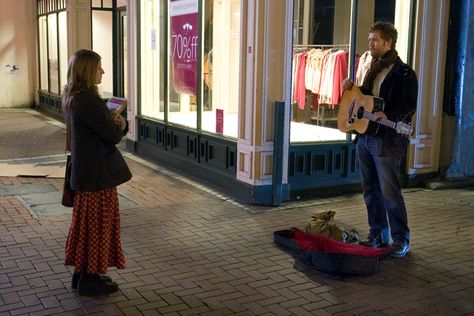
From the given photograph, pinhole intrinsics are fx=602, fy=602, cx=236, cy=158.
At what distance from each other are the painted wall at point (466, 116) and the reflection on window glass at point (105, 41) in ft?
27.9

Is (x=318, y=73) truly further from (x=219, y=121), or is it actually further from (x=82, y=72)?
(x=82, y=72)

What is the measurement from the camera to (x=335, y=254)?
481 centimetres

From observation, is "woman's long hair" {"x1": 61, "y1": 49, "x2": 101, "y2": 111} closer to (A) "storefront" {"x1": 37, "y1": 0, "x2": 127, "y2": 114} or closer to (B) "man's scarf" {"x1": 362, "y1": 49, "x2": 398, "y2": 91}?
(B) "man's scarf" {"x1": 362, "y1": 49, "x2": 398, "y2": 91}

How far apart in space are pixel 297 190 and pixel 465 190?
2414 millimetres

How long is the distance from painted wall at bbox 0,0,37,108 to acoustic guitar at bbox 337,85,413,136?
569 inches

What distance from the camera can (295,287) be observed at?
463 centimetres

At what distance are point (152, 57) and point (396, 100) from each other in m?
5.74

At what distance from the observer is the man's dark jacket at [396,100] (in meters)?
5.00

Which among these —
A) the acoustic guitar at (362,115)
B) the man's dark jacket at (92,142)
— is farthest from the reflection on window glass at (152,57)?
the man's dark jacket at (92,142)

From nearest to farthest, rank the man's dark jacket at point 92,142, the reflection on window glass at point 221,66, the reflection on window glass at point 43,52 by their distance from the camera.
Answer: the man's dark jacket at point 92,142
the reflection on window glass at point 221,66
the reflection on window glass at point 43,52

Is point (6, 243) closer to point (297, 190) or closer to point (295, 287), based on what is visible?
point (295, 287)

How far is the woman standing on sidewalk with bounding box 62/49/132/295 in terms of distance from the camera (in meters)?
4.09

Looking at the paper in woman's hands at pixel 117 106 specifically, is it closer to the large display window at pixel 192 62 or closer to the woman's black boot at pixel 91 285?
the woman's black boot at pixel 91 285

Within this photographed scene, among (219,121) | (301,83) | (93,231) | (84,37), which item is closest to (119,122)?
(93,231)
